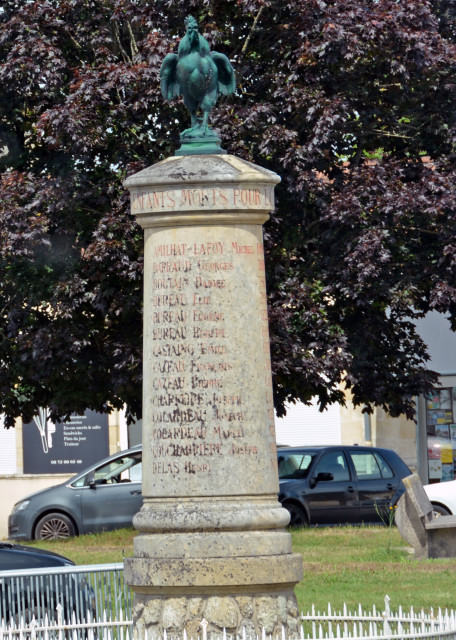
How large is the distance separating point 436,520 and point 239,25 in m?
6.65

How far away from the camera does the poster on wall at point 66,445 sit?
98.0 ft

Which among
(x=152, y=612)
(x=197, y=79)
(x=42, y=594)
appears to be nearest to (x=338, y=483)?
(x=42, y=594)

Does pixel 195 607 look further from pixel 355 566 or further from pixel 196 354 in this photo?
pixel 355 566

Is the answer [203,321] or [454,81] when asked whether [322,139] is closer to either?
[454,81]

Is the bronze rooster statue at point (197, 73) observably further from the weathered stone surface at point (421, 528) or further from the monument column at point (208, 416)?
the weathered stone surface at point (421, 528)

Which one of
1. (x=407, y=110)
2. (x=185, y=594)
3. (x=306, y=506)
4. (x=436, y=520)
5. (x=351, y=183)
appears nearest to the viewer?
(x=185, y=594)

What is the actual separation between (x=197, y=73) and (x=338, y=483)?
1356cm

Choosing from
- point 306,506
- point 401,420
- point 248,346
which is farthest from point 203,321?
point 401,420

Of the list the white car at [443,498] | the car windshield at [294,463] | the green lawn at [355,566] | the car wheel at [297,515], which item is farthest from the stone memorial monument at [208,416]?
the car windshield at [294,463]

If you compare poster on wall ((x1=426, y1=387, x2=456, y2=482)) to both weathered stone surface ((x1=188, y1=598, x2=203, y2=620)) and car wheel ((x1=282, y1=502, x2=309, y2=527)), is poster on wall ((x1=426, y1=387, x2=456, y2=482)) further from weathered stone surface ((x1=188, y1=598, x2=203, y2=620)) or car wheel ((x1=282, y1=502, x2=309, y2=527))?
weathered stone surface ((x1=188, y1=598, x2=203, y2=620))

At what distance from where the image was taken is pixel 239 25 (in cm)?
1741

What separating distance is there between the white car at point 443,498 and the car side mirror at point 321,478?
1542 mm

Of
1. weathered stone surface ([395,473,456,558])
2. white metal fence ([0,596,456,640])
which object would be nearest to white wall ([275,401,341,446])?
weathered stone surface ([395,473,456,558])

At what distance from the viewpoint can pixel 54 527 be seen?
22.1 meters
